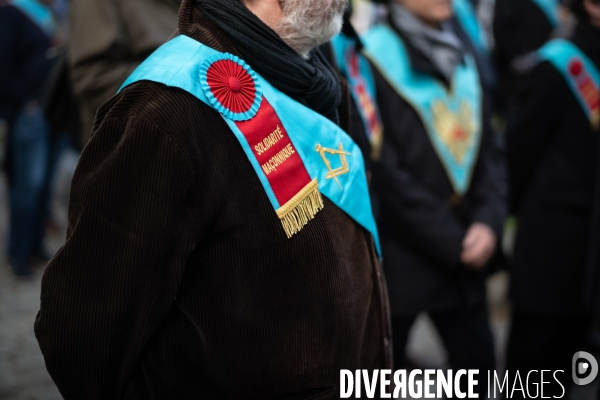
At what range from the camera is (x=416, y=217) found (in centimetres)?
309

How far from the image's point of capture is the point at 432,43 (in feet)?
10.5

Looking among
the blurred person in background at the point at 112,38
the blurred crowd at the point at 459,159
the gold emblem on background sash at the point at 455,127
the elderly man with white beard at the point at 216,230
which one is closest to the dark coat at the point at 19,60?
the blurred crowd at the point at 459,159

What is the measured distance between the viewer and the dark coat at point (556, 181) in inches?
136

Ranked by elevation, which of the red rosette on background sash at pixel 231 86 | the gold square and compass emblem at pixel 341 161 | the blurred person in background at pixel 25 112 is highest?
the red rosette on background sash at pixel 231 86

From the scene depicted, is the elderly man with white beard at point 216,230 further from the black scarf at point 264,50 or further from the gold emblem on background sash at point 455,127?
the gold emblem on background sash at point 455,127

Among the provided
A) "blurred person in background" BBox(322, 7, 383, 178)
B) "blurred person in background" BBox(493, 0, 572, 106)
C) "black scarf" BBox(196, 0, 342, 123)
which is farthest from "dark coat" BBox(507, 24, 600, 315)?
"black scarf" BBox(196, 0, 342, 123)

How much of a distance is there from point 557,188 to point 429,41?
0.95m

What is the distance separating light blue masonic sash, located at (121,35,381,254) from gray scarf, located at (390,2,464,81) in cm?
147

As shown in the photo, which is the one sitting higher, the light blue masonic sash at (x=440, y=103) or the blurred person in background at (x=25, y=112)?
the light blue masonic sash at (x=440, y=103)

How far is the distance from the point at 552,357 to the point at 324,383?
2.14 m

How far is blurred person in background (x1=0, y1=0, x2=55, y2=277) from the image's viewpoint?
203 inches

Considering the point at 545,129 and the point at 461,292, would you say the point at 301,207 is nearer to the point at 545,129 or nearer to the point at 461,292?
the point at 461,292

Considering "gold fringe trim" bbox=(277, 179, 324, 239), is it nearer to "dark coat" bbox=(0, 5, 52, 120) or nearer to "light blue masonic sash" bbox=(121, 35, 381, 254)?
"light blue masonic sash" bbox=(121, 35, 381, 254)

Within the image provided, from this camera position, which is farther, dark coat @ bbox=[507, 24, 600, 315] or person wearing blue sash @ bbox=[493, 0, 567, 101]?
person wearing blue sash @ bbox=[493, 0, 567, 101]
